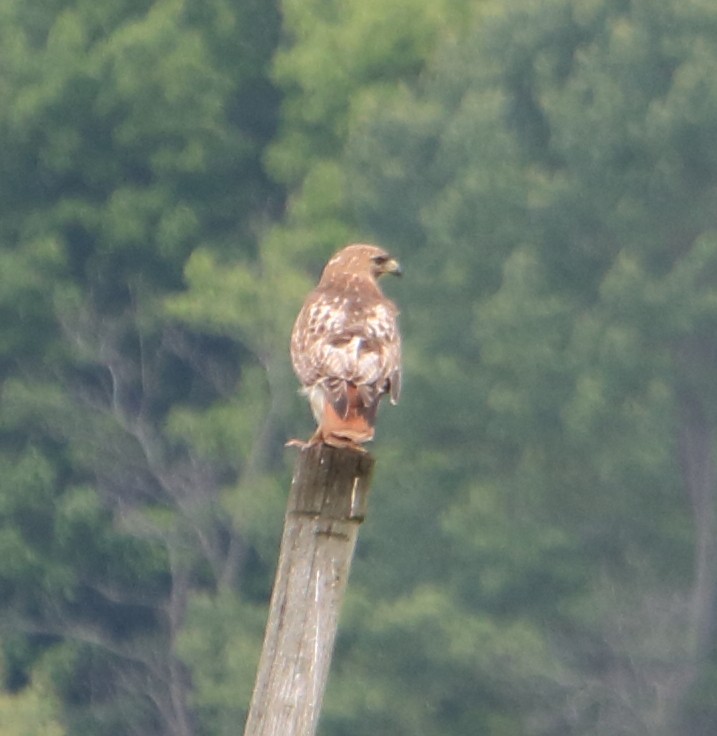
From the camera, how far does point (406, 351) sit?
25.9 metres

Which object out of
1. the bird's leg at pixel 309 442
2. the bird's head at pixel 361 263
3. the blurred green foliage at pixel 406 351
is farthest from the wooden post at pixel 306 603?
the blurred green foliage at pixel 406 351

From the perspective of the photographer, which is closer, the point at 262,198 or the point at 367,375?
the point at 367,375

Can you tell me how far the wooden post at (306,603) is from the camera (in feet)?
17.6

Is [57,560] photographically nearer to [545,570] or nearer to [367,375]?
[545,570]

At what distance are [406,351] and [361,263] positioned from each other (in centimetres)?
1649

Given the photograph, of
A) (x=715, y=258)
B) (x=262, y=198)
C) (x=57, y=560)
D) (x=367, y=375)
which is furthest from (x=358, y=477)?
(x=262, y=198)

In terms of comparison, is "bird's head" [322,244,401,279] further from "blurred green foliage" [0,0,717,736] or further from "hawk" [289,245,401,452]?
"blurred green foliage" [0,0,717,736]

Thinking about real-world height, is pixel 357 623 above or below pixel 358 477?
above

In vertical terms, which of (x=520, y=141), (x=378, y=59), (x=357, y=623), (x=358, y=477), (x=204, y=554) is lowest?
(x=358, y=477)

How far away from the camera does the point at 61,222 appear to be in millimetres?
31953

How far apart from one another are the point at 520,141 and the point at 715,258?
11.7ft

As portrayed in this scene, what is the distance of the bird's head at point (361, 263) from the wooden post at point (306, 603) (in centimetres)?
352

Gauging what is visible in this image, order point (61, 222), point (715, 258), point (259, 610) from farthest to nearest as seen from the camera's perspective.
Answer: point (61, 222) < point (259, 610) < point (715, 258)

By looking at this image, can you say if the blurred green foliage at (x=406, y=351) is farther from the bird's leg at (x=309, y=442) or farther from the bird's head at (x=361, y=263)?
the bird's leg at (x=309, y=442)
